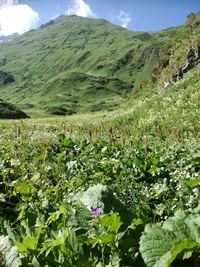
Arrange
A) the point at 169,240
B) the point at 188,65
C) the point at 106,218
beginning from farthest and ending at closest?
the point at 188,65, the point at 106,218, the point at 169,240

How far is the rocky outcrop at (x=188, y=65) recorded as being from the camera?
44062mm

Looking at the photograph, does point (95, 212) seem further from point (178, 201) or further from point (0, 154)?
point (0, 154)

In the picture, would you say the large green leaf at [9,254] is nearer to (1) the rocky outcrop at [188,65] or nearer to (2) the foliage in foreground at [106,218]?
(2) the foliage in foreground at [106,218]

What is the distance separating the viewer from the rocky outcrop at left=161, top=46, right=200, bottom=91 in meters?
44.1

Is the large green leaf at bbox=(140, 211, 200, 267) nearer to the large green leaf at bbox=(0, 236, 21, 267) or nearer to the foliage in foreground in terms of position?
the foliage in foreground

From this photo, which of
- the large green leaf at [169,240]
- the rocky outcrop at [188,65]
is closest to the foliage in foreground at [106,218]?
the large green leaf at [169,240]

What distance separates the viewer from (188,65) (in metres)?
45.1

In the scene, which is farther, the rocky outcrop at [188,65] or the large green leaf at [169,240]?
the rocky outcrop at [188,65]

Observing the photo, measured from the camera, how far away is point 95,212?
4.02 m

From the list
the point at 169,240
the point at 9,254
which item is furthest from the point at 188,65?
the point at 9,254

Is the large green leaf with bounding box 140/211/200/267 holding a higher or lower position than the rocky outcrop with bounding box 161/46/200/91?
lower

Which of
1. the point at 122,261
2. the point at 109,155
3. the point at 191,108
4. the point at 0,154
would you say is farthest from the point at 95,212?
the point at 191,108

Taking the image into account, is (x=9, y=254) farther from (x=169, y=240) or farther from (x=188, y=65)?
(x=188, y=65)

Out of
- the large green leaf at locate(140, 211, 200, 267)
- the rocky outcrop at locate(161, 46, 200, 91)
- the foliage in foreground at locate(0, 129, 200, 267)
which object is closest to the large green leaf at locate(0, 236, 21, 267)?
the foliage in foreground at locate(0, 129, 200, 267)
